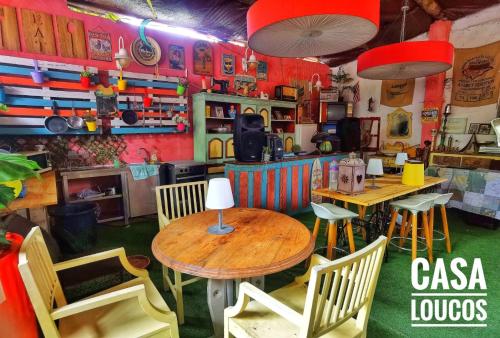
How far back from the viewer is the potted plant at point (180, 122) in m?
4.30

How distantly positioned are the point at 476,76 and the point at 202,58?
4624 millimetres

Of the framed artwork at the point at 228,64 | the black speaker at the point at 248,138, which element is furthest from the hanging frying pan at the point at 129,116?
the framed artwork at the point at 228,64

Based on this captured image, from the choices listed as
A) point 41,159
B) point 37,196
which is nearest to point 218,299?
point 37,196

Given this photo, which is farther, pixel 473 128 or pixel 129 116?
pixel 473 128

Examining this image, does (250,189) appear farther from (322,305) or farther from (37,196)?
(322,305)

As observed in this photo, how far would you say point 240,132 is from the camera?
3361 millimetres

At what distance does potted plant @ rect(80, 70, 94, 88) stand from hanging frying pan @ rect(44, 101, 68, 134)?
Answer: 43cm

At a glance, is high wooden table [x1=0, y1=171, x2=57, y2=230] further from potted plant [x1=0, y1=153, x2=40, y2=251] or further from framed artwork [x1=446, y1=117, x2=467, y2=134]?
framed artwork [x1=446, y1=117, x2=467, y2=134]

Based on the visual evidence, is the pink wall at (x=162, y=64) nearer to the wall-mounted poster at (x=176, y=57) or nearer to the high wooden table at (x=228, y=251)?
the wall-mounted poster at (x=176, y=57)

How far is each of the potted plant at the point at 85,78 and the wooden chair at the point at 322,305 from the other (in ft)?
11.7

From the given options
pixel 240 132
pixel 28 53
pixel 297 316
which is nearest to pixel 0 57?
pixel 28 53

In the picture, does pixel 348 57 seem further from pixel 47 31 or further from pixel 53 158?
pixel 53 158

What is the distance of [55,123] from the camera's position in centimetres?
337

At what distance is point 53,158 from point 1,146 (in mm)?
517
